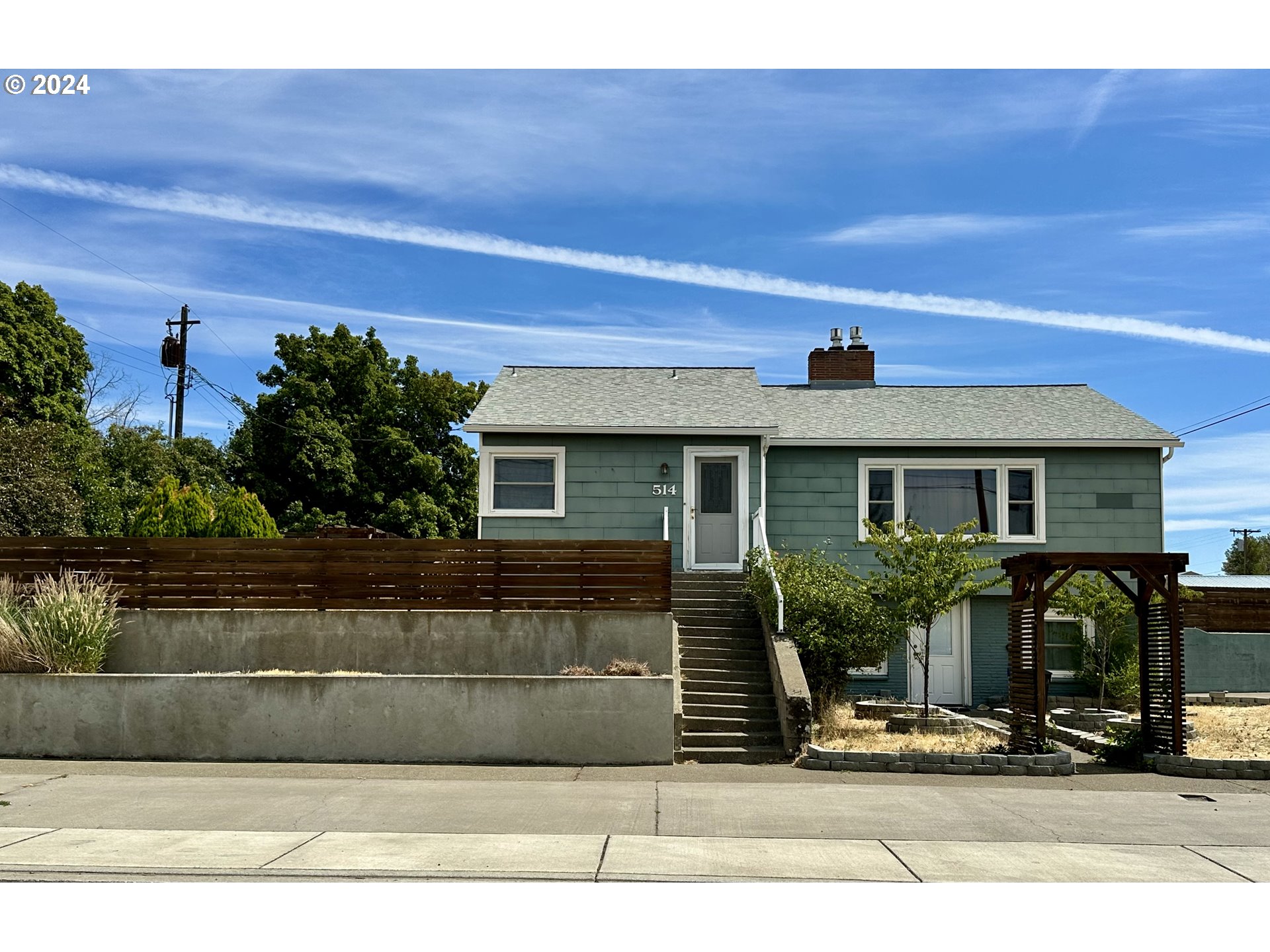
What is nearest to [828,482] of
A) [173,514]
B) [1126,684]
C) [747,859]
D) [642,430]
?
[642,430]

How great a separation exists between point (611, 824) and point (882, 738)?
5.74 m

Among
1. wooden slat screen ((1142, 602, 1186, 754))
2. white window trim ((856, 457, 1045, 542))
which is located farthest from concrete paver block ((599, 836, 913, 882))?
white window trim ((856, 457, 1045, 542))

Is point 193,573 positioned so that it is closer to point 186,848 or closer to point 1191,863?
point 186,848

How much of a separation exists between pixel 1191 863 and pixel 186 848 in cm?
693

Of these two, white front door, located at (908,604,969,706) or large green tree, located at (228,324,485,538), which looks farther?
large green tree, located at (228,324,485,538)

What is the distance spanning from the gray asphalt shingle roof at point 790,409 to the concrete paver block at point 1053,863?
11.2 metres

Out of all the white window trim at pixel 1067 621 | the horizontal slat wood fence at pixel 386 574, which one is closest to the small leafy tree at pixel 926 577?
the horizontal slat wood fence at pixel 386 574

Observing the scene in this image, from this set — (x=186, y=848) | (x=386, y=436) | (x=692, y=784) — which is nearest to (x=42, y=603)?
(x=186, y=848)

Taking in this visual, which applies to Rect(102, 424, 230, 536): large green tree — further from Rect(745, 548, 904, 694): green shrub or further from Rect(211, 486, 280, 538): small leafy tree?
Rect(745, 548, 904, 694): green shrub

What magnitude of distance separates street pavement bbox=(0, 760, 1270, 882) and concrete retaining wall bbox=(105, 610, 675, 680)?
6.68ft

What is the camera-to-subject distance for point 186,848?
7793 millimetres

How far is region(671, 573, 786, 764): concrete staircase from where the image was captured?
12.9 meters

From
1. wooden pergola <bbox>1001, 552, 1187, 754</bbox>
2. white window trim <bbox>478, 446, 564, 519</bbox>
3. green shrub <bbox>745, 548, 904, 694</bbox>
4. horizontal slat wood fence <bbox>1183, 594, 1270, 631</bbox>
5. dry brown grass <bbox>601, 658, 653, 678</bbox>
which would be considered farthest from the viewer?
horizontal slat wood fence <bbox>1183, 594, 1270, 631</bbox>
